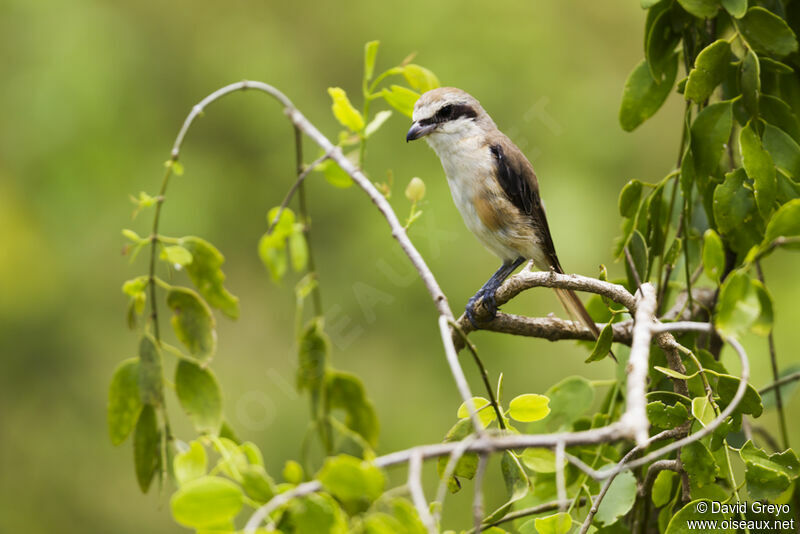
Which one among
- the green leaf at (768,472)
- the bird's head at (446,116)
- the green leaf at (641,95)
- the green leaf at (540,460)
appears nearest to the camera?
the green leaf at (768,472)

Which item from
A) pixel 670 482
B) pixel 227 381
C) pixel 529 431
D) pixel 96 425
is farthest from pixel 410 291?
pixel 670 482

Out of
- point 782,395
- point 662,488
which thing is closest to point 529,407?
→ point 662,488

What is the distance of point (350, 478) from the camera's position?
23.5 inches

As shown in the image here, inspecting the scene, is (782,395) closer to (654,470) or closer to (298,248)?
(654,470)

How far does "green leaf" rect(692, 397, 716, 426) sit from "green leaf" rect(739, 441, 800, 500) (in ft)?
0.22

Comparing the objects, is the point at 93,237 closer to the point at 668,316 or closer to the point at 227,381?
the point at 227,381

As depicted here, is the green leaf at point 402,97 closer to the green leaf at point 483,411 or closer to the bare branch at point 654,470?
the green leaf at point 483,411

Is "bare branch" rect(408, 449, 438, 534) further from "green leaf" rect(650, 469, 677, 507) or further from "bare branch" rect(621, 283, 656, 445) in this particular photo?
"green leaf" rect(650, 469, 677, 507)

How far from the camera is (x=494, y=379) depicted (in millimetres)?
3207

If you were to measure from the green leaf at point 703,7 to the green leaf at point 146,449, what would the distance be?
994mm

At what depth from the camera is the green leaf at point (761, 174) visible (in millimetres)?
1017

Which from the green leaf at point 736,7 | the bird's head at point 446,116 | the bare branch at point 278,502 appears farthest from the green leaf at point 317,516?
the bird's head at point 446,116

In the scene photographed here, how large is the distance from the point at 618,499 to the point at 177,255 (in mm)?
722

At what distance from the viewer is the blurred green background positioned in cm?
327
